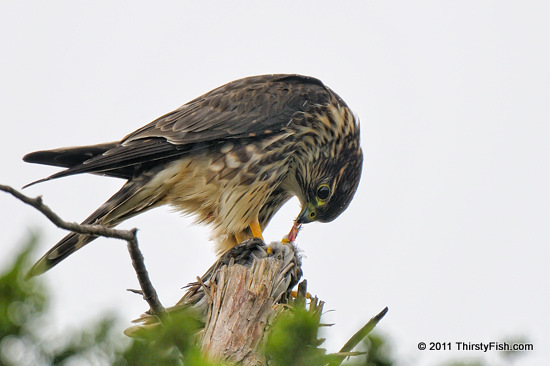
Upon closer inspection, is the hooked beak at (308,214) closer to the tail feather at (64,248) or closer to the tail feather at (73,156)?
the tail feather at (73,156)

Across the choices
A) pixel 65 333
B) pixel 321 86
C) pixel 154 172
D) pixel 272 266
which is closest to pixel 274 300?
pixel 272 266

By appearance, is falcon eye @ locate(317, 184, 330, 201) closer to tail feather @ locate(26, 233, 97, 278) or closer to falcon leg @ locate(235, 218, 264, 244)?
falcon leg @ locate(235, 218, 264, 244)

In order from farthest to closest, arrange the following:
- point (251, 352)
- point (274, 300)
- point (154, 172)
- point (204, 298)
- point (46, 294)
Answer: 1. point (154, 172)
2. point (204, 298)
3. point (274, 300)
4. point (251, 352)
5. point (46, 294)

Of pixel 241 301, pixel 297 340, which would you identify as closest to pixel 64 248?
pixel 241 301

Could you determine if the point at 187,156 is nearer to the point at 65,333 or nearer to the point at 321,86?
the point at 321,86

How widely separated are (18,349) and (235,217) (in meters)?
3.10

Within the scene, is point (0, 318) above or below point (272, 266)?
below

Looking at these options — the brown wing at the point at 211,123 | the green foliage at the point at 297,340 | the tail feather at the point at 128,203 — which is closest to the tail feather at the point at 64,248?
the tail feather at the point at 128,203

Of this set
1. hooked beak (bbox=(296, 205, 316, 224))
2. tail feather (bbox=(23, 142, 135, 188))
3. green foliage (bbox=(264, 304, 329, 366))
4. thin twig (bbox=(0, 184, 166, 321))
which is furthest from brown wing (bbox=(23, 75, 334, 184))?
green foliage (bbox=(264, 304, 329, 366))

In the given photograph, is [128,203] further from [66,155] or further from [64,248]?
[64,248]

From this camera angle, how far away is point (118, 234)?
2.42 meters

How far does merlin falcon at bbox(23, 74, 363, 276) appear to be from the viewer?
14.9 feet

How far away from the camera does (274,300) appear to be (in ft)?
9.97

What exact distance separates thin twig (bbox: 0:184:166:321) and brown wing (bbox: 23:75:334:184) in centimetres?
181
